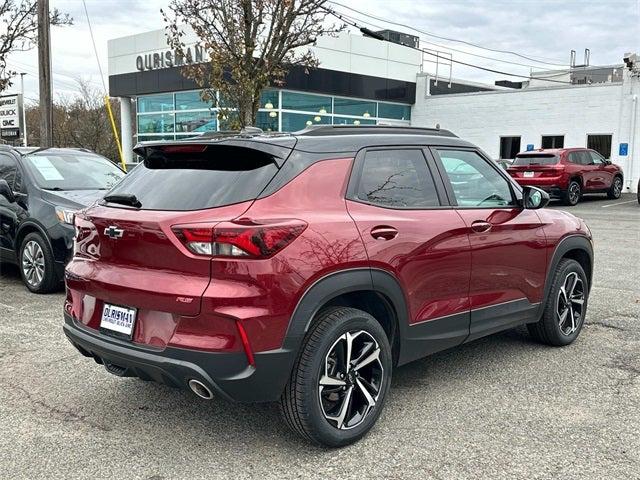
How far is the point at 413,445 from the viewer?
11.3 feet

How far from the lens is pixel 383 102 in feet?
97.8

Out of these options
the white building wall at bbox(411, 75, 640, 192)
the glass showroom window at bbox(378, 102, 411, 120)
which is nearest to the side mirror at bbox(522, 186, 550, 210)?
the white building wall at bbox(411, 75, 640, 192)

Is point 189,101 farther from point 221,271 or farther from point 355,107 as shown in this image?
point 221,271

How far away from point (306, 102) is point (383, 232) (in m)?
23.6

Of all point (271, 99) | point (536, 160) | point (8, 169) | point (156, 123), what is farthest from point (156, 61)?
point (8, 169)

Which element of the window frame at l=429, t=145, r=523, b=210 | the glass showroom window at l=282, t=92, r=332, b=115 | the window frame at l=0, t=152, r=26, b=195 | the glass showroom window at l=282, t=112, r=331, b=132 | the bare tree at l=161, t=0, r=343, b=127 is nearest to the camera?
the window frame at l=429, t=145, r=523, b=210

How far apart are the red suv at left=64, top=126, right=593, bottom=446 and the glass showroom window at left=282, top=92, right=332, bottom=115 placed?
866 inches

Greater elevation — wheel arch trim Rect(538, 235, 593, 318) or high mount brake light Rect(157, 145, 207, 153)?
high mount brake light Rect(157, 145, 207, 153)

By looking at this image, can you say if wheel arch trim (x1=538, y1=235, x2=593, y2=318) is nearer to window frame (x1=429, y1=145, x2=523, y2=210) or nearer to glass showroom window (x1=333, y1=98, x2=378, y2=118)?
window frame (x1=429, y1=145, x2=523, y2=210)

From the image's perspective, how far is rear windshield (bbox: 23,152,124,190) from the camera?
766 cm

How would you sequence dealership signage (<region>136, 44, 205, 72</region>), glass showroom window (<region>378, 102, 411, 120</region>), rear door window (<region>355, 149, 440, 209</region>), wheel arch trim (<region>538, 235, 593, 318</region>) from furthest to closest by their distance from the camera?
1. glass showroom window (<region>378, 102, 411, 120</region>)
2. dealership signage (<region>136, 44, 205, 72</region>)
3. wheel arch trim (<region>538, 235, 593, 318</region>)
4. rear door window (<region>355, 149, 440, 209</region>)

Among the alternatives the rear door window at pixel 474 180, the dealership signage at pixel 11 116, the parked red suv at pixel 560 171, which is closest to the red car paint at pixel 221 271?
the rear door window at pixel 474 180

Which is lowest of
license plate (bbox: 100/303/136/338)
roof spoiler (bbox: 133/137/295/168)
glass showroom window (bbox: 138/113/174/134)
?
license plate (bbox: 100/303/136/338)

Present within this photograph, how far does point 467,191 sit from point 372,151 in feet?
2.99
